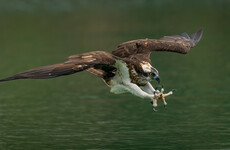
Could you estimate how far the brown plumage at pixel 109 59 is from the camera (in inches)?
587

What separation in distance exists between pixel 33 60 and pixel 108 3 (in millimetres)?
24278

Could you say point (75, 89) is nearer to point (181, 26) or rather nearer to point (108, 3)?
point (181, 26)

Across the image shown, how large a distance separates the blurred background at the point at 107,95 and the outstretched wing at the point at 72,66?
8.84ft

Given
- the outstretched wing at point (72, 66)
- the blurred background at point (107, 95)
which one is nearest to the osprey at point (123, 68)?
the outstretched wing at point (72, 66)

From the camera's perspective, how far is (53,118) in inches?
849

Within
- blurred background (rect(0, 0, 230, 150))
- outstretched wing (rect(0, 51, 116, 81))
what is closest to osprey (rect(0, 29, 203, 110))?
outstretched wing (rect(0, 51, 116, 81))

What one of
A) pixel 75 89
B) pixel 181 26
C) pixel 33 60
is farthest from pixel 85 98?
pixel 181 26

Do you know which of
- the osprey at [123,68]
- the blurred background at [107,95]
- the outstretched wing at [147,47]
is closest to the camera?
the osprey at [123,68]

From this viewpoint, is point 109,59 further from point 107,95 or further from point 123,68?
point 107,95

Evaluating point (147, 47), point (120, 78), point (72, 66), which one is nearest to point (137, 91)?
point (120, 78)

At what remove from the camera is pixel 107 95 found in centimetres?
2536

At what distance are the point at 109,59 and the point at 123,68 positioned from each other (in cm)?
92

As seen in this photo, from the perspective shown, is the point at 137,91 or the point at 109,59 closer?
the point at 109,59

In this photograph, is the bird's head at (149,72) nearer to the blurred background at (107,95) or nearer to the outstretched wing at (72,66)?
the outstretched wing at (72,66)
